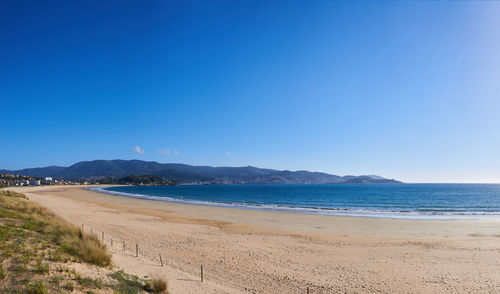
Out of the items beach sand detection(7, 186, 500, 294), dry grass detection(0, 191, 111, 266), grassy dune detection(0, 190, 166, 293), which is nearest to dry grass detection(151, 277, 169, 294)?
grassy dune detection(0, 190, 166, 293)

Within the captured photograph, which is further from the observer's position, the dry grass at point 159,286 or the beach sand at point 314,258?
the beach sand at point 314,258

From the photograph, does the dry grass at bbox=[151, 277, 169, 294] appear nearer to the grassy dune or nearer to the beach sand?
the grassy dune

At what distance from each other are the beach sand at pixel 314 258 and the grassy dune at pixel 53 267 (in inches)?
48.2

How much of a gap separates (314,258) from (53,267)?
11.8 m

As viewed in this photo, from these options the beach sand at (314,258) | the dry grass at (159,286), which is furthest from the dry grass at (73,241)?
the dry grass at (159,286)

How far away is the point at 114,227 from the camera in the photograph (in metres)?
22.7

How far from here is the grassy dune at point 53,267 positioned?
6949 mm

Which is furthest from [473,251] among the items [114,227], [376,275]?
[114,227]

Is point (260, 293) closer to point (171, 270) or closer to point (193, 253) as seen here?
point (171, 270)

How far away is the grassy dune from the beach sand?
48.2 inches

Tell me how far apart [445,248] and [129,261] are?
1851cm

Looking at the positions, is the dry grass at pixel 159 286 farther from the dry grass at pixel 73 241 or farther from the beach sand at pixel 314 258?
the dry grass at pixel 73 241

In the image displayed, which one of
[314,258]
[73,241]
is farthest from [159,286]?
[314,258]

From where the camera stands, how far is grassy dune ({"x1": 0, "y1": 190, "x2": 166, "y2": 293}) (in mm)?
6949
